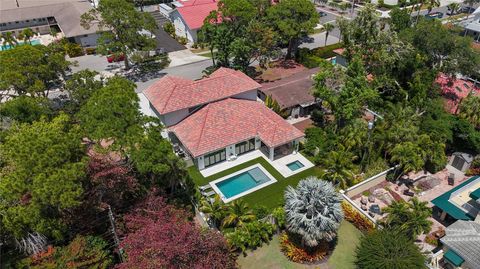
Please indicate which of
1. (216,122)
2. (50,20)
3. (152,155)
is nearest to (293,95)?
(216,122)

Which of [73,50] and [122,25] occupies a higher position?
[122,25]

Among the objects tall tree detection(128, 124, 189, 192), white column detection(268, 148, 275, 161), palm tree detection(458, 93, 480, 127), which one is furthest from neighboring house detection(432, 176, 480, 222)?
tall tree detection(128, 124, 189, 192)

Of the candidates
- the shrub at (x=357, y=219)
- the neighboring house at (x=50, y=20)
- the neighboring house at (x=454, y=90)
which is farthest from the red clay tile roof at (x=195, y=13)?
the shrub at (x=357, y=219)

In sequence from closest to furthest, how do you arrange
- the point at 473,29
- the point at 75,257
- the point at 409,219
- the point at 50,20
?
the point at 75,257 < the point at 409,219 < the point at 473,29 < the point at 50,20

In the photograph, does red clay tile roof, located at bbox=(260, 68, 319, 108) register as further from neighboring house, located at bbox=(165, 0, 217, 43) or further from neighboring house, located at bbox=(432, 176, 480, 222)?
neighboring house, located at bbox=(165, 0, 217, 43)

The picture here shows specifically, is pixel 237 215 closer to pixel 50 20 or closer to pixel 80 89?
pixel 80 89

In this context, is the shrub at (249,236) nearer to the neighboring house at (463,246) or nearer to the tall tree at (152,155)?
the tall tree at (152,155)

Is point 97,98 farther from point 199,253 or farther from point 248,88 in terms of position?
point 248,88

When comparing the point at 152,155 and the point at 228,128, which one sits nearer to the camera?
the point at 152,155
